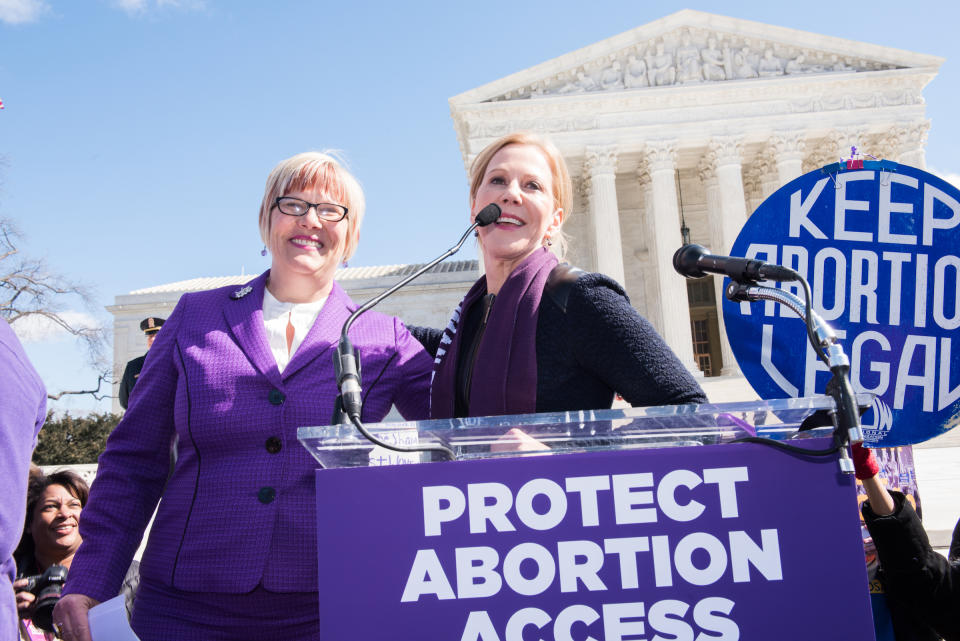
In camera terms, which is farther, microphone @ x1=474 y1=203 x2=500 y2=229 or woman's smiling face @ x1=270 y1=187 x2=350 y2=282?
woman's smiling face @ x1=270 y1=187 x2=350 y2=282

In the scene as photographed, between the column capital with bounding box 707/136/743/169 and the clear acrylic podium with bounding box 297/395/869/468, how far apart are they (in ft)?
96.6

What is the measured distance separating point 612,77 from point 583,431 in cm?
3108

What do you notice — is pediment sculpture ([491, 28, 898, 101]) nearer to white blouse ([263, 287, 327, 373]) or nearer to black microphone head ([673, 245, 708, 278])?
white blouse ([263, 287, 327, 373])

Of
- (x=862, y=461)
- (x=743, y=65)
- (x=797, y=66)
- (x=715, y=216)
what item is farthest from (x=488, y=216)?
(x=797, y=66)

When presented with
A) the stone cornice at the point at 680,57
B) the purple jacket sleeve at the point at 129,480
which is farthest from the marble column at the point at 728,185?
the purple jacket sleeve at the point at 129,480

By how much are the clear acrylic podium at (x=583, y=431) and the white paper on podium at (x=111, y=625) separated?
73 centimetres

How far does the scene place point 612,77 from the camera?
3019 centimetres

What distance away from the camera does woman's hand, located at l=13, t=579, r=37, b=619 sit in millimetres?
3658

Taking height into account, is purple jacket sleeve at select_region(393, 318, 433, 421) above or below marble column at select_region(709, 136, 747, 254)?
below

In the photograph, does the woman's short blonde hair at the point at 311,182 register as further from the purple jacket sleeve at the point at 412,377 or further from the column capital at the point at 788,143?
the column capital at the point at 788,143

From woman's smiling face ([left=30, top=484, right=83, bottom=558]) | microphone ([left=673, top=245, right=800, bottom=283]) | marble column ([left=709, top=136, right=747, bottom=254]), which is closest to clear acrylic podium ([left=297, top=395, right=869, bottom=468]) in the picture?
microphone ([left=673, top=245, right=800, bottom=283])

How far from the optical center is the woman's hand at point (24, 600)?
3.66 m

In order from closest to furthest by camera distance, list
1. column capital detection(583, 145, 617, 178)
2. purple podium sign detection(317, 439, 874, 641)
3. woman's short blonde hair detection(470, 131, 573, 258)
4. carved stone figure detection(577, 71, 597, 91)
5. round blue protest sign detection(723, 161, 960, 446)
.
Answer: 1. purple podium sign detection(317, 439, 874, 641)
2. woman's short blonde hair detection(470, 131, 573, 258)
3. round blue protest sign detection(723, 161, 960, 446)
4. column capital detection(583, 145, 617, 178)
5. carved stone figure detection(577, 71, 597, 91)

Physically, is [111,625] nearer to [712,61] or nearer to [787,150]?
[787,150]
